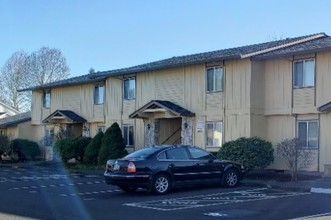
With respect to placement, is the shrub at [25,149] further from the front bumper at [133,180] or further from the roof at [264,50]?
the front bumper at [133,180]

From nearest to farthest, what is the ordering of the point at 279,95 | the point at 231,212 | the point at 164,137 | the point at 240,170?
1. the point at 231,212
2. the point at 240,170
3. the point at 279,95
4. the point at 164,137

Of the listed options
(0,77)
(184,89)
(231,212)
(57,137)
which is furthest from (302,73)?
(0,77)

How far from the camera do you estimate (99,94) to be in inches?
1416

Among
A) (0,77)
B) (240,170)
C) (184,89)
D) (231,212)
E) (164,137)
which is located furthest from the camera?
(0,77)

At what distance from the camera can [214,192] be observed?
57.5 feet

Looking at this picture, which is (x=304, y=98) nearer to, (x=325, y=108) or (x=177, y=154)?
(x=325, y=108)

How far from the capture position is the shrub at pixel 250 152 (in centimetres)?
2330

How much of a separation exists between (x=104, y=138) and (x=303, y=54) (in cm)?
1169

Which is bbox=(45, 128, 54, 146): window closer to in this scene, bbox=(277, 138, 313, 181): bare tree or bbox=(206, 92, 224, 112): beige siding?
bbox=(206, 92, 224, 112): beige siding

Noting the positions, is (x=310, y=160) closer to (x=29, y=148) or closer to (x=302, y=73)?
(x=302, y=73)

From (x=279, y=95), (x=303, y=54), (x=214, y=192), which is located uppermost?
(x=303, y=54)

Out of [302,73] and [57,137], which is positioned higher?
[302,73]

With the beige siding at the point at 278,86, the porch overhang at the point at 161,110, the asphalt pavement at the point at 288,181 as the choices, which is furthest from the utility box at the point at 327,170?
the porch overhang at the point at 161,110

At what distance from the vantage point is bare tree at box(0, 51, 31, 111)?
6181 cm
